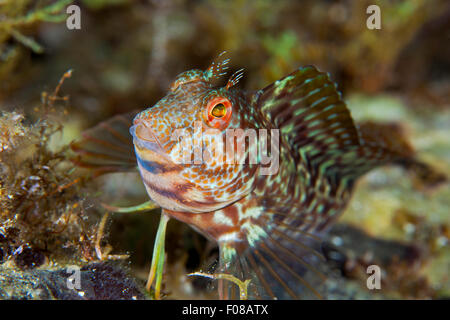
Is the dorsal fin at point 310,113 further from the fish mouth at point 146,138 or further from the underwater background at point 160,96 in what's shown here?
the fish mouth at point 146,138

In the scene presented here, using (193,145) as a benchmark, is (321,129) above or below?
above

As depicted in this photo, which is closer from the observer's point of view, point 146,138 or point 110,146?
point 146,138

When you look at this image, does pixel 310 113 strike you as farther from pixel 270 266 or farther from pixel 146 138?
pixel 146 138

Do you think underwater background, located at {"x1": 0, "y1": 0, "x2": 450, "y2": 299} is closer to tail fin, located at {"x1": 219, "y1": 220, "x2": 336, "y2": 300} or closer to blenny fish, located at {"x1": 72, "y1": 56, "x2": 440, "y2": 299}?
tail fin, located at {"x1": 219, "y1": 220, "x2": 336, "y2": 300}

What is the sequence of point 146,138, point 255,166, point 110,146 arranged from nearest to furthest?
point 146,138 < point 255,166 < point 110,146

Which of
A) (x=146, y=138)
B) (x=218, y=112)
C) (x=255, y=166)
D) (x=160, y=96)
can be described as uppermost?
(x=160, y=96)

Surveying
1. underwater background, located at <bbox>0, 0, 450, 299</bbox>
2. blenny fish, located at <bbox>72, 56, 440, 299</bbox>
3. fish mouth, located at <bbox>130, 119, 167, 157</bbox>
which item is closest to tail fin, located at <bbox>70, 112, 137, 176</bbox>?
blenny fish, located at <bbox>72, 56, 440, 299</bbox>

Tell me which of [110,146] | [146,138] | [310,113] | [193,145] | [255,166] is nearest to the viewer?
[146,138]

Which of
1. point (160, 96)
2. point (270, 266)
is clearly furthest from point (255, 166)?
point (160, 96)
